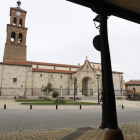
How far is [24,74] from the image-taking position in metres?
43.3

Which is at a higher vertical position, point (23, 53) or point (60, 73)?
point (23, 53)

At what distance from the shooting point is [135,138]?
4602mm

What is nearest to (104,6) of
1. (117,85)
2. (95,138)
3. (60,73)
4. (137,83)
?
(95,138)

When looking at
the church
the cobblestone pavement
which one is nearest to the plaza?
the cobblestone pavement

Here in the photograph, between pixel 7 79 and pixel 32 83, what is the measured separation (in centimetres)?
819

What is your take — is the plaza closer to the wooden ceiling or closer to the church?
the wooden ceiling

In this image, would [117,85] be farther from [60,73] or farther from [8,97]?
[8,97]

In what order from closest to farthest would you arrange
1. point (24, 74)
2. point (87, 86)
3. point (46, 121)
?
point (46, 121) → point (24, 74) → point (87, 86)

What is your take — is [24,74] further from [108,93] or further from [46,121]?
[108,93]

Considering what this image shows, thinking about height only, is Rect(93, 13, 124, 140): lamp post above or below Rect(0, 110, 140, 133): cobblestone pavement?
above

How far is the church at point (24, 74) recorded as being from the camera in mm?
41344

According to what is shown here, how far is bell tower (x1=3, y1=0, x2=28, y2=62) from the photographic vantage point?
47219 mm

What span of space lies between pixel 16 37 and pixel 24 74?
1563 cm

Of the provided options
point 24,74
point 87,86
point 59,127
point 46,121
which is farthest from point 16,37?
point 59,127
